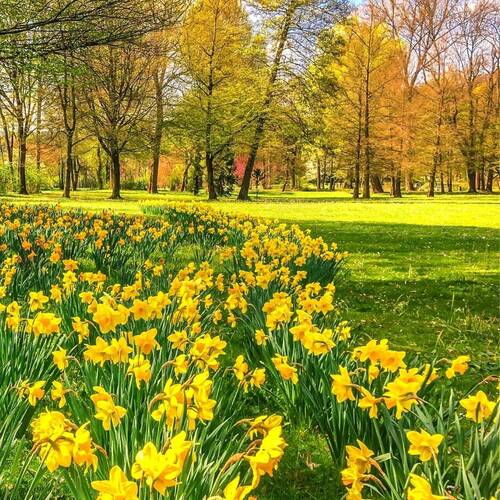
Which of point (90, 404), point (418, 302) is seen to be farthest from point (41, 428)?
point (418, 302)

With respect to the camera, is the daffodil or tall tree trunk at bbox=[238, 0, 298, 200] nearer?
the daffodil

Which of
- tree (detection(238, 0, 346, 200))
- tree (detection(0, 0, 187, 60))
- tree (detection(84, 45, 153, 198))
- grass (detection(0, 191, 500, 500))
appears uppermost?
tree (detection(238, 0, 346, 200))

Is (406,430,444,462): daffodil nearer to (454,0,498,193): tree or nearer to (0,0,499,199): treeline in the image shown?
(0,0,499,199): treeline

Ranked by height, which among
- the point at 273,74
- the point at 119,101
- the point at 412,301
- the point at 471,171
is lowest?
the point at 412,301

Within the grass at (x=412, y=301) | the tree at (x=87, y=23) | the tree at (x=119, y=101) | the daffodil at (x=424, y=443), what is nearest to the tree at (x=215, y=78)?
the tree at (x=119, y=101)

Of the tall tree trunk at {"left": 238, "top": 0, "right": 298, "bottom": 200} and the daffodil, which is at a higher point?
the tall tree trunk at {"left": 238, "top": 0, "right": 298, "bottom": 200}

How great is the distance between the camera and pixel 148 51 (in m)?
7.62

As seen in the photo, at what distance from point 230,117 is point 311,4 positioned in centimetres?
Result: 633

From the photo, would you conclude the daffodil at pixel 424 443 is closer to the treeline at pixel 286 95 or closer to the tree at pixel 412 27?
the treeline at pixel 286 95

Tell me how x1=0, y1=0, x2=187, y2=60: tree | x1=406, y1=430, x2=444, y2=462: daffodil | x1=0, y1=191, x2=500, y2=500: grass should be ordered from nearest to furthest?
x1=406, y1=430, x2=444, y2=462: daffodil < x1=0, y1=191, x2=500, y2=500: grass < x1=0, y1=0, x2=187, y2=60: tree

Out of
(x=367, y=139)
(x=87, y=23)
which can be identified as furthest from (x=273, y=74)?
(x=87, y=23)

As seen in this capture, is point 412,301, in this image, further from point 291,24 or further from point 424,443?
point 291,24

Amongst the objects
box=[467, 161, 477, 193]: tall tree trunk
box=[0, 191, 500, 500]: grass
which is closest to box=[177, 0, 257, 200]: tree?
box=[0, 191, 500, 500]: grass

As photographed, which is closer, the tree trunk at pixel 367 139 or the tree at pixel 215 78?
the tree at pixel 215 78
